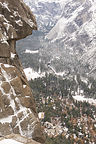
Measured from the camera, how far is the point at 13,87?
22.9m

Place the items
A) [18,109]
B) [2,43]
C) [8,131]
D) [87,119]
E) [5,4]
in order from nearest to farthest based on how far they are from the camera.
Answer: [8,131]
[18,109]
[2,43]
[5,4]
[87,119]

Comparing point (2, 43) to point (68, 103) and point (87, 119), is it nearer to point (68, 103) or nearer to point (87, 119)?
point (87, 119)

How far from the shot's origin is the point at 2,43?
23.9 m

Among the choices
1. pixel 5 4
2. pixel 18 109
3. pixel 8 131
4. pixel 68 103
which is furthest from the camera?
pixel 68 103

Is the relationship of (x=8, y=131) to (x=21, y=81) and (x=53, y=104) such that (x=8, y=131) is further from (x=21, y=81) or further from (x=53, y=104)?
(x=53, y=104)

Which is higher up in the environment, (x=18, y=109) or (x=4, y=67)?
(x=4, y=67)

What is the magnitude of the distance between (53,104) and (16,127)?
14637cm

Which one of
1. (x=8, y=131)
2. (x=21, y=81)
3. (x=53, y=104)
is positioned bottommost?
(x=53, y=104)

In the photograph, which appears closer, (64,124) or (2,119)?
(2,119)

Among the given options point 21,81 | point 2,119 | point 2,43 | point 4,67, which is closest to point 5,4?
point 2,43

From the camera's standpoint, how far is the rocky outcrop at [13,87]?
2123 cm

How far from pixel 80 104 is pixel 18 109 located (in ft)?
508

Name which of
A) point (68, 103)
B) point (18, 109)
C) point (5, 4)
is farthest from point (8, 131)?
point (68, 103)

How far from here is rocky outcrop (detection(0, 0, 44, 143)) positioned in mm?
21234
